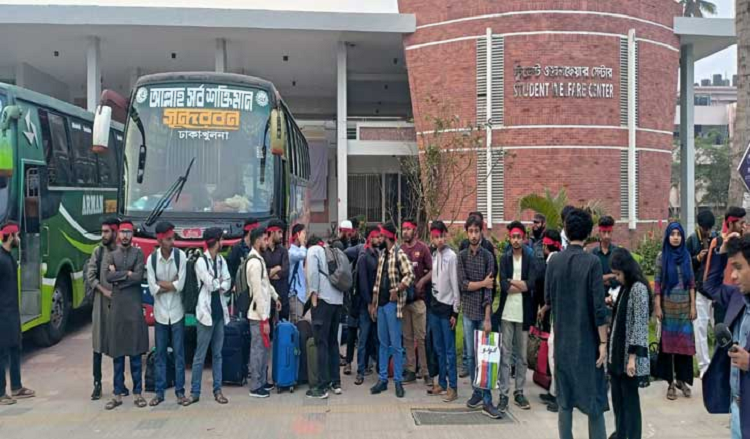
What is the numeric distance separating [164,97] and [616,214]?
51.1ft

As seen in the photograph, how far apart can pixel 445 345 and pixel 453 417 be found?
84 centimetres

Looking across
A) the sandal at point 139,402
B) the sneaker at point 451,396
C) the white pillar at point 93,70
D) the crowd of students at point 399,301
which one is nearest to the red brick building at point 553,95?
the white pillar at point 93,70

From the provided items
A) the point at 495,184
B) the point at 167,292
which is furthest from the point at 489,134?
the point at 167,292

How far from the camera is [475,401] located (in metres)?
6.96

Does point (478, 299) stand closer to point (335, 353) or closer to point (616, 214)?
point (335, 353)

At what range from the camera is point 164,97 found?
29.8 ft

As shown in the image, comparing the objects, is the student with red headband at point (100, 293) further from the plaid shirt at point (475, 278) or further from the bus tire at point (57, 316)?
the plaid shirt at point (475, 278)

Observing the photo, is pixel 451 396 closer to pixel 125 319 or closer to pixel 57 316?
pixel 125 319

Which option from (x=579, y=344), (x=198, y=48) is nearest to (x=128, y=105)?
(x=579, y=344)

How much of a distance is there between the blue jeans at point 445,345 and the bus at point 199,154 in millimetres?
2988

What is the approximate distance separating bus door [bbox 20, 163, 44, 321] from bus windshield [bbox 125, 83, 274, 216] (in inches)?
63.6

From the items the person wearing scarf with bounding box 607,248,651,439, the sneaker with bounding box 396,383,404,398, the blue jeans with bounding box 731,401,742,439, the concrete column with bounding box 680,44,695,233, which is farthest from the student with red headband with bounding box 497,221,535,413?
the concrete column with bounding box 680,44,695,233

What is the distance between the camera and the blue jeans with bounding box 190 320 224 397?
7.20m

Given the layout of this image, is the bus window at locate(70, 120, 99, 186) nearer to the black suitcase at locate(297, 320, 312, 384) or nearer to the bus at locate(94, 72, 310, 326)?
the bus at locate(94, 72, 310, 326)
